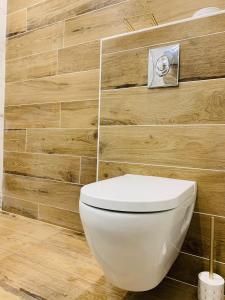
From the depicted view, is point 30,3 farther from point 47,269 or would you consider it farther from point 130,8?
point 47,269

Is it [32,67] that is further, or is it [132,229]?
[32,67]

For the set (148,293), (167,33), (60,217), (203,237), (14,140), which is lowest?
(148,293)

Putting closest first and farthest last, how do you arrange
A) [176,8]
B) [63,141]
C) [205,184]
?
[205,184] < [176,8] < [63,141]

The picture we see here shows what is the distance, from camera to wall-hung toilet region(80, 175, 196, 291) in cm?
70

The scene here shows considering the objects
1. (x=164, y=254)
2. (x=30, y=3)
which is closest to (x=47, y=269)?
(x=164, y=254)

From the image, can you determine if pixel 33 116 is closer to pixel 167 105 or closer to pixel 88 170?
pixel 88 170

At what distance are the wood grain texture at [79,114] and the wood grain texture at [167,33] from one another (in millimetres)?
334

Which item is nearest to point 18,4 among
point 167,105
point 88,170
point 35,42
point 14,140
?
point 35,42

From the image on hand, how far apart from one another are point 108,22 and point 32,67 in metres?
0.64

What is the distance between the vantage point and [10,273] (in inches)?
44.9

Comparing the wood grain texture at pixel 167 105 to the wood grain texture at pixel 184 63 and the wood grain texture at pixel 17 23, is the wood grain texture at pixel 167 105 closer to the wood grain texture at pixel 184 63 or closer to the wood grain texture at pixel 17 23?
the wood grain texture at pixel 184 63

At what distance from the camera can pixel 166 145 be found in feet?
3.88

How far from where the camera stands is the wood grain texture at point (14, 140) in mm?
1868

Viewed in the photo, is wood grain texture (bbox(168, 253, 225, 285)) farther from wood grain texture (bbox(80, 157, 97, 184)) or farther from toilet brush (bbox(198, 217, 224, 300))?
wood grain texture (bbox(80, 157, 97, 184))
